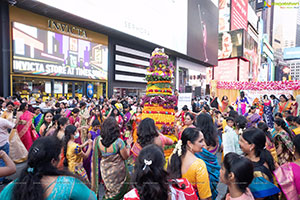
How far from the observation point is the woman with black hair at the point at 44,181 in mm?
1147

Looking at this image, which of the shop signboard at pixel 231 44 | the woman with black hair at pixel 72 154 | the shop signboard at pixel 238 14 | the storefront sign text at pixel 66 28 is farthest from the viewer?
the shop signboard at pixel 238 14

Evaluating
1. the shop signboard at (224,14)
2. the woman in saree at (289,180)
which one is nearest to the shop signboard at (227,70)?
the shop signboard at (224,14)

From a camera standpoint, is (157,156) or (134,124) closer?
(157,156)

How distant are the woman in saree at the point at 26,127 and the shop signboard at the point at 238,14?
143 feet

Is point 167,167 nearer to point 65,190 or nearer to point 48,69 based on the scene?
point 65,190

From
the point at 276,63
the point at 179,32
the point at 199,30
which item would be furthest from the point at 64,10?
the point at 276,63

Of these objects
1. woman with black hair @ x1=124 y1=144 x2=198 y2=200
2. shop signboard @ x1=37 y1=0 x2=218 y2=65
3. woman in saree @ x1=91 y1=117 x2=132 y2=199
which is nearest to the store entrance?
shop signboard @ x1=37 y1=0 x2=218 y2=65

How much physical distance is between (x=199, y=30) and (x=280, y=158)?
89.7 feet

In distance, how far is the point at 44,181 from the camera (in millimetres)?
1212

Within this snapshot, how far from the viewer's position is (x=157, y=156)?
131 cm

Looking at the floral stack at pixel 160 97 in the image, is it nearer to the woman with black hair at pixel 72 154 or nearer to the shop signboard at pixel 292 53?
the woman with black hair at pixel 72 154

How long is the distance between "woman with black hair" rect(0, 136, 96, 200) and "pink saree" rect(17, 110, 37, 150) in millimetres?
4293

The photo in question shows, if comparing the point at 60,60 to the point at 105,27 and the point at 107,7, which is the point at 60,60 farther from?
the point at 107,7

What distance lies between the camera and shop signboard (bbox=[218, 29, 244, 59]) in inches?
1335
